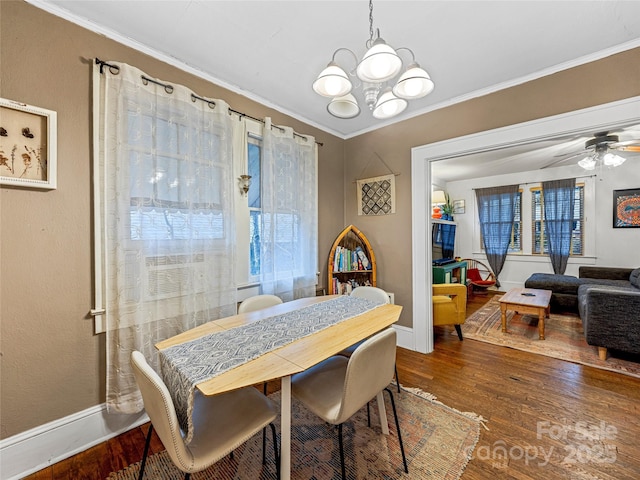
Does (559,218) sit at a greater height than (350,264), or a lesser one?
greater

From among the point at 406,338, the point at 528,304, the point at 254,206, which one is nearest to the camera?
the point at 254,206

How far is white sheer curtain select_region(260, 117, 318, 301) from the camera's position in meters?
2.47

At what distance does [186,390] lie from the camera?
1.04m

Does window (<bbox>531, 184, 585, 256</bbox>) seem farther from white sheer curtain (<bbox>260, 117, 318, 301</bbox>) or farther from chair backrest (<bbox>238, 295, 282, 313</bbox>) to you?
chair backrest (<bbox>238, 295, 282, 313</bbox>)

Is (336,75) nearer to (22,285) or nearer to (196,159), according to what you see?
(196,159)

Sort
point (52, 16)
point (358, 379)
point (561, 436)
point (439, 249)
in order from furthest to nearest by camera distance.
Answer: point (439, 249), point (561, 436), point (52, 16), point (358, 379)

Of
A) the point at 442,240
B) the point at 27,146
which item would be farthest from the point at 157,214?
the point at 442,240

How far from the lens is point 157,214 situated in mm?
1787

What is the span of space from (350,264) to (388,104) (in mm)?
1998

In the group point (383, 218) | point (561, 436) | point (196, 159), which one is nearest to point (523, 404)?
point (561, 436)

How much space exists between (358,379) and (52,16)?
8.36 ft

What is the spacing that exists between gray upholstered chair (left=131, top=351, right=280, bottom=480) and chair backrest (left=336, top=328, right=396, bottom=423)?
391 mm

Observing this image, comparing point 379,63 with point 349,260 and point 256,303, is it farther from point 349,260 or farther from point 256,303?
point 349,260

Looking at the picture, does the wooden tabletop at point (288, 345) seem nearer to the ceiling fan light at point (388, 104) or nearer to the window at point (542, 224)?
the ceiling fan light at point (388, 104)
